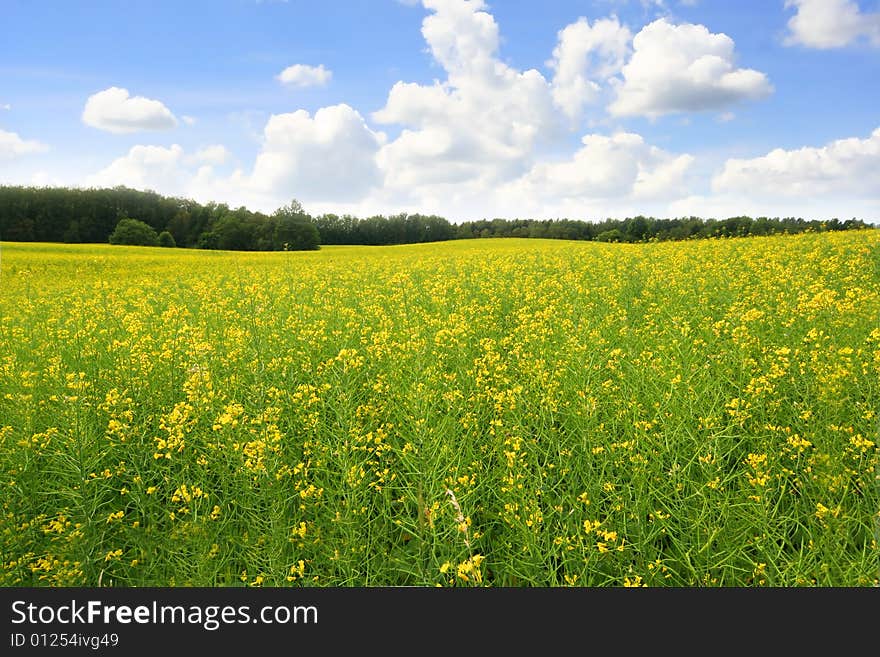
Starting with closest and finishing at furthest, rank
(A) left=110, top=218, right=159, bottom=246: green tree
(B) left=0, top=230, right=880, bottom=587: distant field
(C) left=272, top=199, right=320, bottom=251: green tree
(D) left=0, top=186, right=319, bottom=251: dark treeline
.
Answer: (B) left=0, top=230, right=880, bottom=587: distant field, (D) left=0, top=186, right=319, bottom=251: dark treeline, (A) left=110, top=218, right=159, bottom=246: green tree, (C) left=272, top=199, right=320, bottom=251: green tree

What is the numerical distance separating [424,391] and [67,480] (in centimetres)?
267

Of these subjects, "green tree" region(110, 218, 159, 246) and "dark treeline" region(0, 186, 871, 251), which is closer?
"dark treeline" region(0, 186, 871, 251)

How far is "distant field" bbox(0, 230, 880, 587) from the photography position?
9.81ft

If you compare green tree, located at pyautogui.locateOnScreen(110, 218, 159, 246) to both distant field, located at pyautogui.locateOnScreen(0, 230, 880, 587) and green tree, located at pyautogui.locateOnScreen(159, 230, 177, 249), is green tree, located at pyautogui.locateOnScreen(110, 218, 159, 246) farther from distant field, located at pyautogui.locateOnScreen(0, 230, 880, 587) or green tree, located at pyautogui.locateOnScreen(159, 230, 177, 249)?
distant field, located at pyautogui.locateOnScreen(0, 230, 880, 587)

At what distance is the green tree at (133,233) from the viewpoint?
42.1 ft

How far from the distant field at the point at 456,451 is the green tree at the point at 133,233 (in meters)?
6.04

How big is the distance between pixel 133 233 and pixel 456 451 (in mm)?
14408

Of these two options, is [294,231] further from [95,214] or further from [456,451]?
[456,451]

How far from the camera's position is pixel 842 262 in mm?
10000

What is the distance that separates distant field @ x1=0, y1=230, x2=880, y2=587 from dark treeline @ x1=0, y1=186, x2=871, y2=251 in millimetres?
4740

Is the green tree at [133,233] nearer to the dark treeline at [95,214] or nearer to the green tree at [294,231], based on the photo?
the dark treeline at [95,214]

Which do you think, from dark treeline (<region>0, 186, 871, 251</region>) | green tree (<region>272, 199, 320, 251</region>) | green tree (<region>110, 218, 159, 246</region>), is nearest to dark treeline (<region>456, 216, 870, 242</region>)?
dark treeline (<region>0, 186, 871, 251</region>)

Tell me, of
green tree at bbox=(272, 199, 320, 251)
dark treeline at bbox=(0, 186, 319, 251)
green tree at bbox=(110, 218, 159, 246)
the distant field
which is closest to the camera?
the distant field

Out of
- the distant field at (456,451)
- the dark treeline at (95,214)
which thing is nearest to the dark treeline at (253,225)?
the dark treeline at (95,214)
